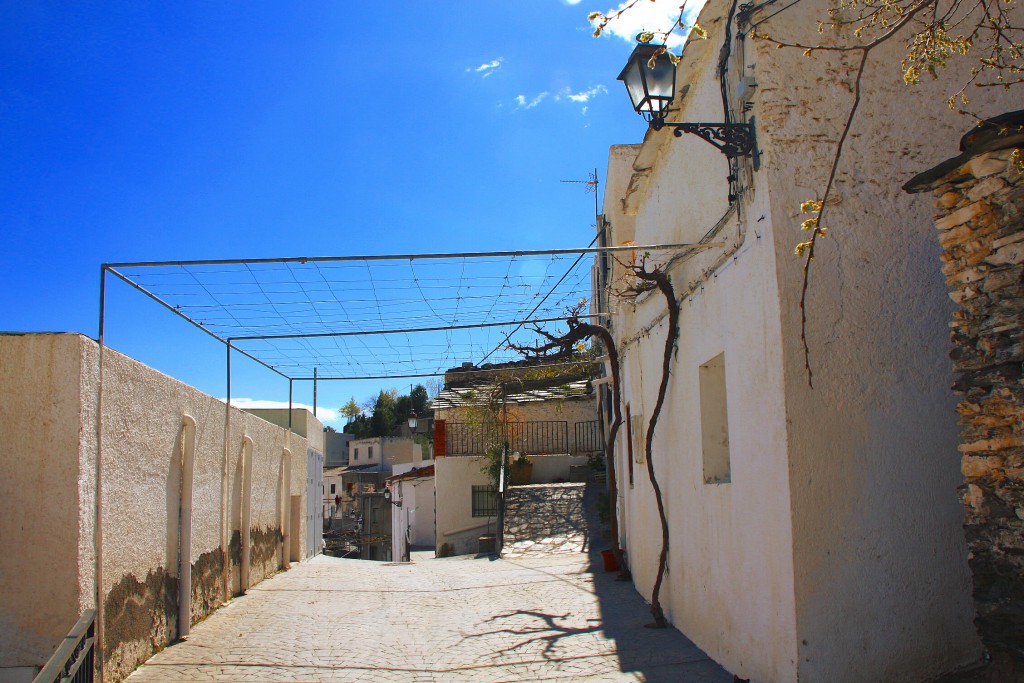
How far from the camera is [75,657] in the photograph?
5.37 meters

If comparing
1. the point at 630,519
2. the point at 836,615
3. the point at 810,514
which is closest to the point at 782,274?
the point at 810,514

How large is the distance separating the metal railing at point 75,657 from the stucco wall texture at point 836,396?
14.5ft

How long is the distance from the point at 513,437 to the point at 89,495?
1631 cm

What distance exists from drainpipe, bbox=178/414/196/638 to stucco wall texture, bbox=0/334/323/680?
94mm

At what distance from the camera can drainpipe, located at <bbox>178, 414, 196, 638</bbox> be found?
8.33 metres

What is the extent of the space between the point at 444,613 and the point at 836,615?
217 inches

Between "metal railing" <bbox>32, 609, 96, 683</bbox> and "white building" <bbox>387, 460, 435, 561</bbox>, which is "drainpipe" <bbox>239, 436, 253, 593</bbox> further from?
"white building" <bbox>387, 460, 435, 561</bbox>

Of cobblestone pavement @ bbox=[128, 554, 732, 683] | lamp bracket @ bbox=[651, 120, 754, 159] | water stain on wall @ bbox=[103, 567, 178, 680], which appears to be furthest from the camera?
cobblestone pavement @ bbox=[128, 554, 732, 683]

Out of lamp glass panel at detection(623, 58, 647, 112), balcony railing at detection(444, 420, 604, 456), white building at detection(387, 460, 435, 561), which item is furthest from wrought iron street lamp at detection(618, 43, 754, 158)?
white building at detection(387, 460, 435, 561)

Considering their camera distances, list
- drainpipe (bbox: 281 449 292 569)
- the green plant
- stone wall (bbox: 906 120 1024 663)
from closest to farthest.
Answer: stone wall (bbox: 906 120 1024 663) < drainpipe (bbox: 281 449 292 569) < the green plant

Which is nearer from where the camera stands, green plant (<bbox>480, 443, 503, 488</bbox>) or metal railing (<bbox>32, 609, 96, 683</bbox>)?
metal railing (<bbox>32, 609, 96, 683</bbox>)

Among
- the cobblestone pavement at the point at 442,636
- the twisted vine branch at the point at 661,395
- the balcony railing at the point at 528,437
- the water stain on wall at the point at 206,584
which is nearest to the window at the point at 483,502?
the balcony railing at the point at 528,437

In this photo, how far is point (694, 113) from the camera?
719cm

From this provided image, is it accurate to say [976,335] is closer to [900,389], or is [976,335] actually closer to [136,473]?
[900,389]
